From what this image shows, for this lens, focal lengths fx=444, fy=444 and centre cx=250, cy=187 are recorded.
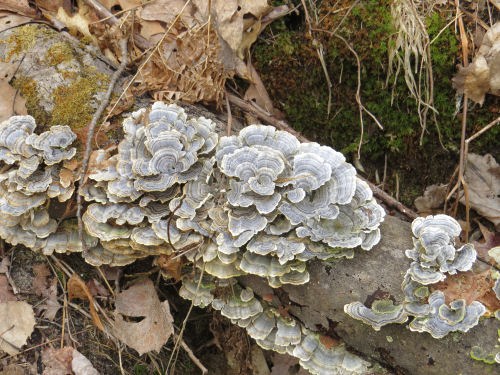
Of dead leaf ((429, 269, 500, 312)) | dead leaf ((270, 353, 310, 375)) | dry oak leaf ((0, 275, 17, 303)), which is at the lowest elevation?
dead leaf ((270, 353, 310, 375))

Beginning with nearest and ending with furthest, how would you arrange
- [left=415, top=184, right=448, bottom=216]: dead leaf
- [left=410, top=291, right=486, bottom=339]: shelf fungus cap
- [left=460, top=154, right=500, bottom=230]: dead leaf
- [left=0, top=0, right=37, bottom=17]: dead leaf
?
[left=410, top=291, right=486, bottom=339]: shelf fungus cap, [left=0, top=0, right=37, bottom=17]: dead leaf, [left=460, top=154, right=500, bottom=230]: dead leaf, [left=415, top=184, right=448, bottom=216]: dead leaf

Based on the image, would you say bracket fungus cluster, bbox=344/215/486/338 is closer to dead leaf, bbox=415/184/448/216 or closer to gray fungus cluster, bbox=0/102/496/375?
gray fungus cluster, bbox=0/102/496/375

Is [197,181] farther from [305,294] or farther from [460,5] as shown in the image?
[460,5]

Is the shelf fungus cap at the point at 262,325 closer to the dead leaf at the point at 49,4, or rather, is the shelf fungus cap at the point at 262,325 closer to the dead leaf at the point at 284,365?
the dead leaf at the point at 284,365

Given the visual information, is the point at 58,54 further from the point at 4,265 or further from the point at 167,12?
the point at 4,265

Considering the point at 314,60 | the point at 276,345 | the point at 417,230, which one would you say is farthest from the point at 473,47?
the point at 276,345

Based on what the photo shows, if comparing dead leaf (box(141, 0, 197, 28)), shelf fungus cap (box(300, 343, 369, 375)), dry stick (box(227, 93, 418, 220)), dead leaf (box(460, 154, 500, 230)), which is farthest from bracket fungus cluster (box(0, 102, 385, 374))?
dead leaf (box(460, 154, 500, 230))

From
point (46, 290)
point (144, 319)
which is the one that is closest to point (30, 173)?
point (46, 290)

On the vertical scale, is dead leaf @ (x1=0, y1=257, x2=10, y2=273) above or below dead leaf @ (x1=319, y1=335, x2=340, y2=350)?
below
